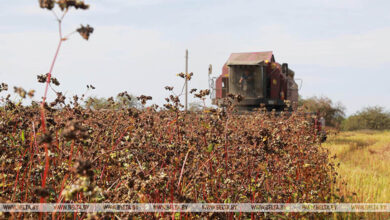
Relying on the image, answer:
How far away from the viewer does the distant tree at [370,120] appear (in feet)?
115

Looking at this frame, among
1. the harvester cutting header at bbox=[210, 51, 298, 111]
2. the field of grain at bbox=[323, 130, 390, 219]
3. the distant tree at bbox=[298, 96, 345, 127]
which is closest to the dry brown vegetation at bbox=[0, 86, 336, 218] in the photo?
the field of grain at bbox=[323, 130, 390, 219]

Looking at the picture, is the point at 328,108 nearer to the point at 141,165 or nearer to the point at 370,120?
the point at 370,120

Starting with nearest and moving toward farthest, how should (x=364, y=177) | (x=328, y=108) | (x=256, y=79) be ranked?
(x=364, y=177) → (x=256, y=79) → (x=328, y=108)

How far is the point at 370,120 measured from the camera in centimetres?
3572

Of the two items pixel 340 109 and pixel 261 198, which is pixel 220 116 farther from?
pixel 340 109

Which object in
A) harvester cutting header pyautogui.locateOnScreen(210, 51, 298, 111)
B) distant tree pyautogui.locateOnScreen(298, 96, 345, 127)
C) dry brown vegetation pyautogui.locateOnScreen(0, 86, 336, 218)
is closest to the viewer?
dry brown vegetation pyautogui.locateOnScreen(0, 86, 336, 218)

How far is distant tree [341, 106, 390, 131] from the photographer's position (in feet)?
115

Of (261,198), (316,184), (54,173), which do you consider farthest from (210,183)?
(316,184)

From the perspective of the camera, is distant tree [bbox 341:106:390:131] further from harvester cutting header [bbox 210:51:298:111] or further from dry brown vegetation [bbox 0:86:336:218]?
dry brown vegetation [bbox 0:86:336:218]

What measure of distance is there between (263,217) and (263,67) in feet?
41.5

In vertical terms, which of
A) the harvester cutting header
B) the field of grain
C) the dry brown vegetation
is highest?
the harvester cutting header

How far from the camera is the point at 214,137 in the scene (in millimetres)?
3377

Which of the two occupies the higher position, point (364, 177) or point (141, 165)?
point (141, 165)

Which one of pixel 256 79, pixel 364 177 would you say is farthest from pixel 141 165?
pixel 256 79
